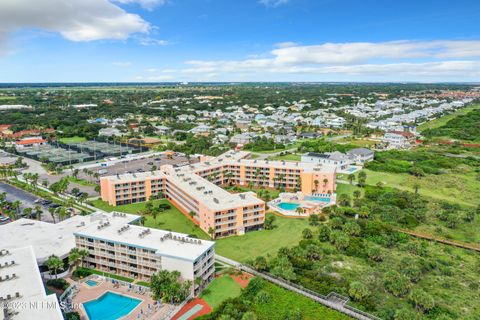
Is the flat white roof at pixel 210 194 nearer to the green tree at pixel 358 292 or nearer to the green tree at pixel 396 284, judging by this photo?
the green tree at pixel 358 292

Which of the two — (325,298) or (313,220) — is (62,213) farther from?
(325,298)

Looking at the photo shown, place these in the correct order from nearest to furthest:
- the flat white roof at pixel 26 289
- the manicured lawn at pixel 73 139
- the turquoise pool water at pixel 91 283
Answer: the flat white roof at pixel 26 289
the turquoise pool water at pixel 91 283
the manicured lawn at pixel 73 139

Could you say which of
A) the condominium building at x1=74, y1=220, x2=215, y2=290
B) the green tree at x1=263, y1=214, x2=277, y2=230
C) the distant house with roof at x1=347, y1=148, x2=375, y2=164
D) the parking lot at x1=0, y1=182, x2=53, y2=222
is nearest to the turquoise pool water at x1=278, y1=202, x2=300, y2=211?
the green tree at x1=263, y1=214, x2=277, y2=230

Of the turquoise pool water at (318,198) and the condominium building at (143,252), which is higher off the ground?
the condominium building at (143,252)

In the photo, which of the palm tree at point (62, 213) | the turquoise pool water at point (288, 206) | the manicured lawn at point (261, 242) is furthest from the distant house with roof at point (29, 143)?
the manicured lawn at point (261, 242)

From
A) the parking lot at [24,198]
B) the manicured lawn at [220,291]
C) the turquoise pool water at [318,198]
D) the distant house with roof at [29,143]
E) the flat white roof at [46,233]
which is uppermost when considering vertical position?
the distant house with roof at [29,143]

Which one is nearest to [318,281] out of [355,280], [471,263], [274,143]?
[355,280]

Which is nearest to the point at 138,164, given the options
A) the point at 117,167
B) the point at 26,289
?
the point at 117,167
